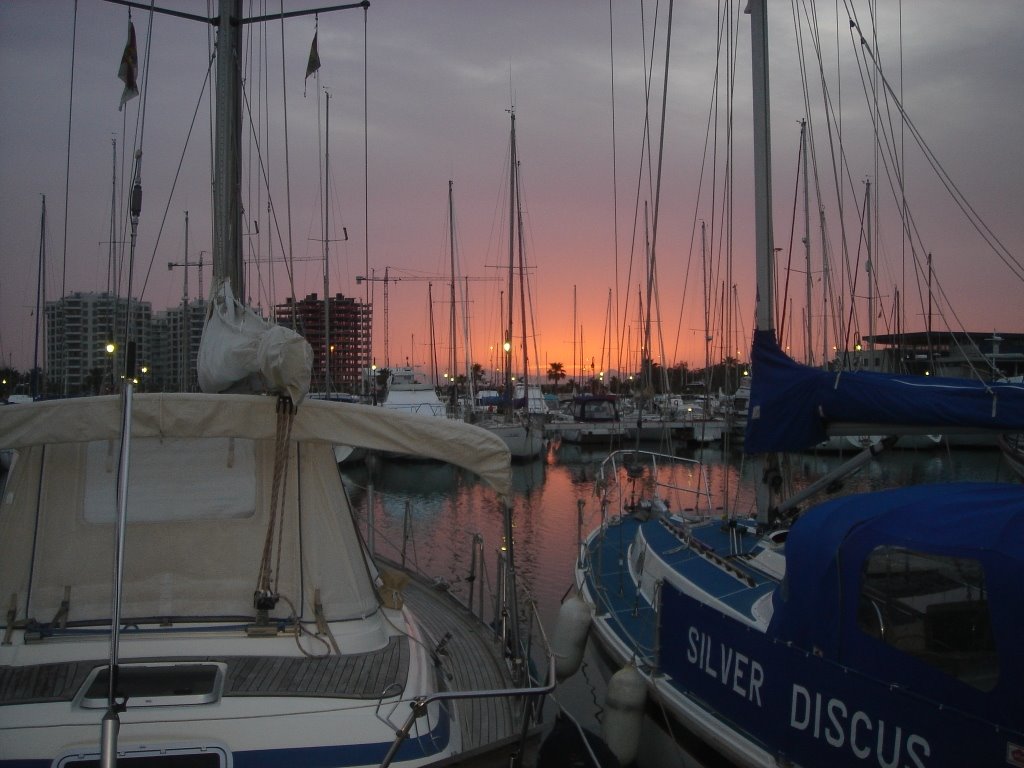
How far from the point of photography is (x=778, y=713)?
5.21 metres

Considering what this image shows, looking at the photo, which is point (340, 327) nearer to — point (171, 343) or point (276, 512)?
point (171, 343)

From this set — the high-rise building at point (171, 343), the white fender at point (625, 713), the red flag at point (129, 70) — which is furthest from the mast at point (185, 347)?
the high-rise building at point (171, 343)

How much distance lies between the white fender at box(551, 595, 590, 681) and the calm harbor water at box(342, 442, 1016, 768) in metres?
1.06

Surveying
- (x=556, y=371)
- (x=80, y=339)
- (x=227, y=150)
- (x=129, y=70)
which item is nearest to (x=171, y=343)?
(x=80, y=339)

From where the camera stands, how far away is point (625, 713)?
6527 millimetres

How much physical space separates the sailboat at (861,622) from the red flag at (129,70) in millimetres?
6685

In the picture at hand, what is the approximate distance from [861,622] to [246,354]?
4.70 metres

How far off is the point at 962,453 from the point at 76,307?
2069 inches

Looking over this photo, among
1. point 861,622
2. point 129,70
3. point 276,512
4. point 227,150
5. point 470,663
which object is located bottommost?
point 470,663

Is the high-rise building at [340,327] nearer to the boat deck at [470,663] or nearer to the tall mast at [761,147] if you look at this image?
the tall mast at [761,147]

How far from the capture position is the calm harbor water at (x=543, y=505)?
1132 centimetres

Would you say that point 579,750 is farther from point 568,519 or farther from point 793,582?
point 568,519

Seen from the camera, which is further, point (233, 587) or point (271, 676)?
point (233, 587)

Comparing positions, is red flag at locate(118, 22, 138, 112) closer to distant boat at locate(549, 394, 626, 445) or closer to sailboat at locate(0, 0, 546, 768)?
sailboat at locate(0, 0, 546, 768)
